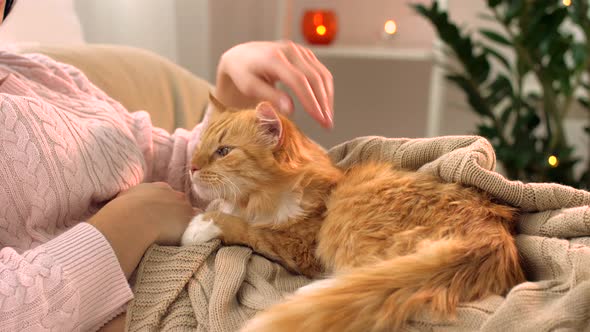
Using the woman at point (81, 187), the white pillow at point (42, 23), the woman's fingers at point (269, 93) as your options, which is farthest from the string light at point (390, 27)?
the woman's fingers at point (269, 93)

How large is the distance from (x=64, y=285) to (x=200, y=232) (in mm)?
187

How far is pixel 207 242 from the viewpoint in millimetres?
764

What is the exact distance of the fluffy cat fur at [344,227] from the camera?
0.54 meters

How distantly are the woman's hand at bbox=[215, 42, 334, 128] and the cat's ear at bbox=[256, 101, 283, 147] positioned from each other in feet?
0.15

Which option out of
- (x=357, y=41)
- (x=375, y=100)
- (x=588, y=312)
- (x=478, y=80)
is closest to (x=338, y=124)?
(x=375, y=100)

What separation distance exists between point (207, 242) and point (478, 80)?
5.27ft

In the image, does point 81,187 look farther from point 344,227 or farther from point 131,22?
point 131,22

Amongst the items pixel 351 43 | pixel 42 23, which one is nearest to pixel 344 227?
pixel 42 23

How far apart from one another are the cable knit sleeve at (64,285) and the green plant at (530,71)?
64.0 inches

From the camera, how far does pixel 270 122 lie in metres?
0.83

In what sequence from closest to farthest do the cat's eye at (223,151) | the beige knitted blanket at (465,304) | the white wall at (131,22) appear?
1. the beige knitted blanket at (465,304)
2. the cat's eye at (223,151)
3. the white wall at (131,22)

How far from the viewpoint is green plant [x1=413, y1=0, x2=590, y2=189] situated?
1.94 meters

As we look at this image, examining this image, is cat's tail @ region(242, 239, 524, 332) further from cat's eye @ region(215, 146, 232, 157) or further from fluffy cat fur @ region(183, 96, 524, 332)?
cat's eye @ region(215, 146, 232, 157)

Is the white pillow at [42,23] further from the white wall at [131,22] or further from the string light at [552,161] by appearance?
the string light at [552,161]
